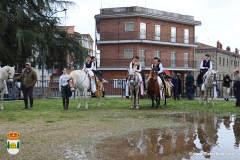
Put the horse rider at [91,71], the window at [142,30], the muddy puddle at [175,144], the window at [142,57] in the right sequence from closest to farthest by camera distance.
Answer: the muddy puddle at [175,144] < the horse rider at [91,71] < the window at [142,30] < the window at [142,57]

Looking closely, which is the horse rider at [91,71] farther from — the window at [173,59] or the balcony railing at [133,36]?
the window at [173,59]

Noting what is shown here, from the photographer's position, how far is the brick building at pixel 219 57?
65188 millimetres

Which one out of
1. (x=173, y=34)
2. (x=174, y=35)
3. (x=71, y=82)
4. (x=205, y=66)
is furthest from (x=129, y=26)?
(x=71, y=82)

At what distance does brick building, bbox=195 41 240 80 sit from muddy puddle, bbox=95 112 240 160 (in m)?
52.0

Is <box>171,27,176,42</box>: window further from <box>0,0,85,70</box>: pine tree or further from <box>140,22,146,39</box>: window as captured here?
<box>0,0,85,70</box>: pine tree

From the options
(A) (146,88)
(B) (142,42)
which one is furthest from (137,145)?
(B) (142,42)

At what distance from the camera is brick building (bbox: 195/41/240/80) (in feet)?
214

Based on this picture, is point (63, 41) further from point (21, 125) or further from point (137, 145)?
point (137, 145)

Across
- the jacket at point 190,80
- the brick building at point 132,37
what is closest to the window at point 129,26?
the brick building at point 132,37

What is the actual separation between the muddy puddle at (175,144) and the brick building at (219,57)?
171 feet

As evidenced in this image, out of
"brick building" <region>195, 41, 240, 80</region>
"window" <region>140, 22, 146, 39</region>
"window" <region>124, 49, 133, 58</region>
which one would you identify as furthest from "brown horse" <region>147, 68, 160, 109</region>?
"brick building" <region>195, 41, 240, 80</region>

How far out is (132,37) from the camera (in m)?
52.2

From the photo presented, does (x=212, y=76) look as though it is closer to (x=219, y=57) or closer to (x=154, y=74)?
(x=154, y=74)

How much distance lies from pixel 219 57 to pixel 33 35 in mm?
48836
